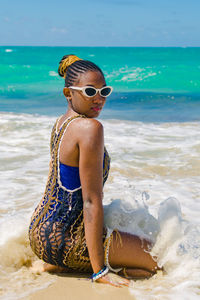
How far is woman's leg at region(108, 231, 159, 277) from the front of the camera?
2453 mm

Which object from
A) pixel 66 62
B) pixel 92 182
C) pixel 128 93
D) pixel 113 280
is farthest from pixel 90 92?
pixel 128 93

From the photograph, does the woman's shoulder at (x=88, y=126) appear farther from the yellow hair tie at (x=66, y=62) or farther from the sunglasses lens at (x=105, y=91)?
the yellow hair tie at (x=66, y=62)

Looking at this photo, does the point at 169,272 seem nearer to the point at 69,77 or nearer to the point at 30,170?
the point at 69,77

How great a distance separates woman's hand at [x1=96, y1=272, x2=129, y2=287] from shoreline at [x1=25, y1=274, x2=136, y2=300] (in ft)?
0.08

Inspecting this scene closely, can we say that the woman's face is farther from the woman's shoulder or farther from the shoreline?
the shoreline

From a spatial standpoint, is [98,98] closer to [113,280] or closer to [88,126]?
[88,126]

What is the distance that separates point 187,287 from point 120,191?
85.6 inches

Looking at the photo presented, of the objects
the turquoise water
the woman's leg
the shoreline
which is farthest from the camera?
the turquoise water

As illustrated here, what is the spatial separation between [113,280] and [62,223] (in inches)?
18.6

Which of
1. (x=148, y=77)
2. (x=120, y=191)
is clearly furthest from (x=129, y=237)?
(x=148, y=77)

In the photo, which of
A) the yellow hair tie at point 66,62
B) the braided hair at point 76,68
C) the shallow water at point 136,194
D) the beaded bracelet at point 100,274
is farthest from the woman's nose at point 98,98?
the beaded bracelet at point 100,274

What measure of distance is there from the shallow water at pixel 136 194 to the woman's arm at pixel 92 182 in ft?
0.71

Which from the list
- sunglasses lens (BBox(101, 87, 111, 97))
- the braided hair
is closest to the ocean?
sunglasses lens (BBox(101, 87, 111, 97))

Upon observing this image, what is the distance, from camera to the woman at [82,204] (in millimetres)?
2266
